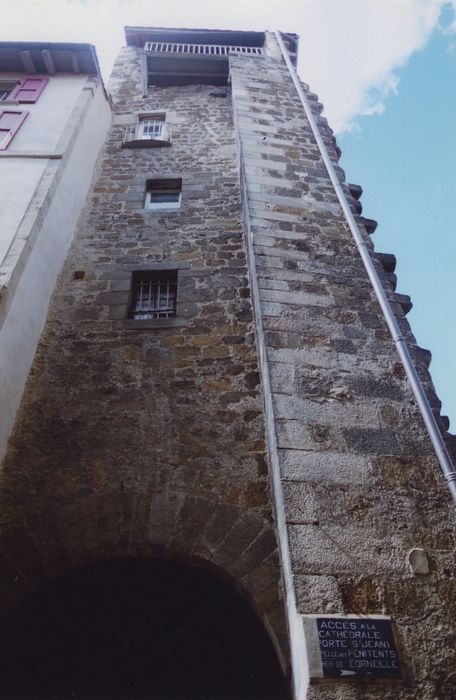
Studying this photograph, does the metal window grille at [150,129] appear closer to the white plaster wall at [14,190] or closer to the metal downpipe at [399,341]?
the white plaster wall at [14,190]

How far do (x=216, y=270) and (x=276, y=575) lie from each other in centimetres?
325

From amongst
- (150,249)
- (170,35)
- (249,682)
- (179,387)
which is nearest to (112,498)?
(179,387)

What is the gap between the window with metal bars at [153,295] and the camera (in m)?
4.81

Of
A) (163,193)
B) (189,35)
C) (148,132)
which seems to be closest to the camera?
(163,193)

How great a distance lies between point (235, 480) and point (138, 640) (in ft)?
4.14

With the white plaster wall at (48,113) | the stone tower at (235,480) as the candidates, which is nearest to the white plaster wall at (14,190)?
the white plaster wall at (48,113)

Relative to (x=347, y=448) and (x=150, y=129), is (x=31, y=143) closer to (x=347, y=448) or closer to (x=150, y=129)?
(x=150, y=129)

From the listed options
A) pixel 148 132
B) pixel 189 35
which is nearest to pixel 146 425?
pixel 148 132

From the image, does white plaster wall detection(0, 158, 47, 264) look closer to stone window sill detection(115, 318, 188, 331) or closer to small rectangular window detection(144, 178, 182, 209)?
stone window sill detection(115, 318, 188, 331)

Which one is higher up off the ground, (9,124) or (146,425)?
(9,124)

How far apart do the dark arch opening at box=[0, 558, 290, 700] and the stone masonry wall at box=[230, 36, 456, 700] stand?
1363 mm

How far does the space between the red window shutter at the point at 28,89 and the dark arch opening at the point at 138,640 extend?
258 inches

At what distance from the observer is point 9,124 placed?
5.78m

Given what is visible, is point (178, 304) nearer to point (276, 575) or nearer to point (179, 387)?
point (179, 387)
